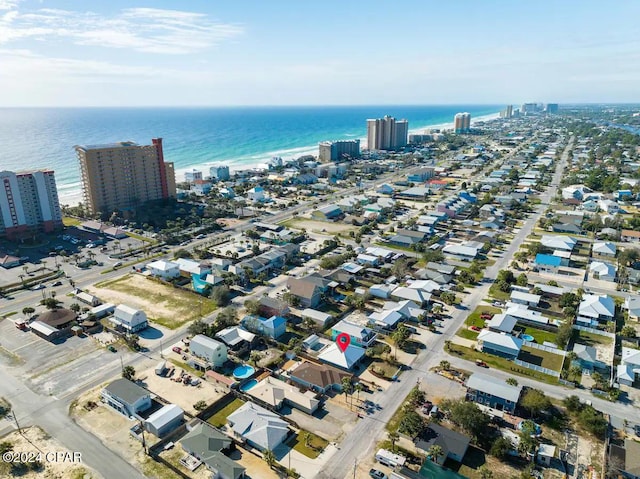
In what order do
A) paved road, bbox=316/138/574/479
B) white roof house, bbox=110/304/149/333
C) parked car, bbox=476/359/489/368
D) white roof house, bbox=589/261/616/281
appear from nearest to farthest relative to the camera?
paved road, bbox=316/138/574/479 → parked car, bbox=476/359/489/368 → white roof house, bbox=110/304/149/333 → white roof house, bbox=589/261/616/281

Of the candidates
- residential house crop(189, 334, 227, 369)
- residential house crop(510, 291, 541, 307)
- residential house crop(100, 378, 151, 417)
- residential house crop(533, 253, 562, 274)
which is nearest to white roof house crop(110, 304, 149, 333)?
residential house crop(189, 334, 227, 369)

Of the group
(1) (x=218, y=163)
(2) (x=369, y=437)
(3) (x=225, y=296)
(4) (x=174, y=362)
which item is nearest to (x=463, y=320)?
(2) (x=369, y=437)

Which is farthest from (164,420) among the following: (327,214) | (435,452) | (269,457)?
(327,214)

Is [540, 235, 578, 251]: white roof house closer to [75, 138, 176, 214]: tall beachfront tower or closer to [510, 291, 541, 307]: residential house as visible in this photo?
[510, 291, 541, 307]: residential house

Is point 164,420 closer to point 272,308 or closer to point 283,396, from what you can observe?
point 283,396

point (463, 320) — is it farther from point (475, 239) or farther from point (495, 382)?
point (475, 239)

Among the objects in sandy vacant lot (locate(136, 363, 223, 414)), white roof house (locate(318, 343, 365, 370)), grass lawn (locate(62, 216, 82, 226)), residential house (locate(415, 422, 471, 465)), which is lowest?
sandy vacant lot (locate(136, 363, 223, 414))
